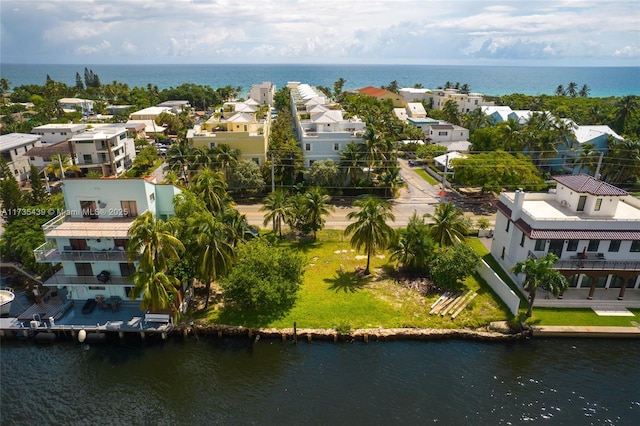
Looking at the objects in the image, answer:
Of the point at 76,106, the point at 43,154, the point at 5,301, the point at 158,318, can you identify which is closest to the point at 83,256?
the point at 158,318

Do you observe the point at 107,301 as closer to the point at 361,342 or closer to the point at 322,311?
the point at 322,311

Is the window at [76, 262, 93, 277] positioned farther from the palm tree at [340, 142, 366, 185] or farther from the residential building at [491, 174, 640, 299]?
the residential building at [491, 174, 640, 299]

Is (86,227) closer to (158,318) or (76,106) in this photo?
(158,318)

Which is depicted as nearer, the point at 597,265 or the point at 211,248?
the point at 211,248

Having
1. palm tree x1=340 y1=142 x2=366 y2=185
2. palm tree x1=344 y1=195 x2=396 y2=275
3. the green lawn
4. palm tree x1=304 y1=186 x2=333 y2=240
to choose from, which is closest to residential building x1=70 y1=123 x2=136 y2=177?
palm tree x1=340 y1=142 x2=366 y2=185

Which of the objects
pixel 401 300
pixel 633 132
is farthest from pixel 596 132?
pixel 401 300

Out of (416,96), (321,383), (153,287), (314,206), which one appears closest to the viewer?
(321,383)
